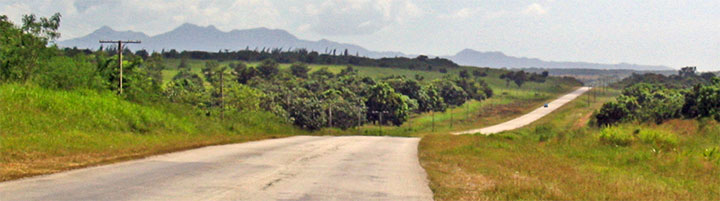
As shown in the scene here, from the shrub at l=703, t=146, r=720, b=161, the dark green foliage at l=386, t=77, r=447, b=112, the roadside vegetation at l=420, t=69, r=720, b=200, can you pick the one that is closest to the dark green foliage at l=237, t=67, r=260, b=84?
the dark green foliage at l=386, t=77, r=447, b=112

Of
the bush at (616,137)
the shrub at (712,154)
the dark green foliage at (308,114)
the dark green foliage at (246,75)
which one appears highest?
the dark green foliage at (246,75)

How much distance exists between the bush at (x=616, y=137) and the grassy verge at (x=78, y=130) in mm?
21141

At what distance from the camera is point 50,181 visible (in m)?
13.6

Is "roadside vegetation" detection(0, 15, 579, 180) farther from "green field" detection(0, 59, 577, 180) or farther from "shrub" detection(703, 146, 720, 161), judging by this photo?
"shrub" detection(703, 146, 720, 161)

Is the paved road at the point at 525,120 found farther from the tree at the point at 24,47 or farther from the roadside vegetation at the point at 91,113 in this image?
the tree at the point at 24,47

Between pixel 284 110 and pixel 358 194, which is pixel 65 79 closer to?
pixel 358 194

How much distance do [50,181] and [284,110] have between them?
73.6 metres

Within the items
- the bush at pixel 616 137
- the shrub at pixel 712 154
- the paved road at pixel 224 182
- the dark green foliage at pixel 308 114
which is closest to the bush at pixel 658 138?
the bush at pixel 616 137

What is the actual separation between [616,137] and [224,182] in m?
26.5

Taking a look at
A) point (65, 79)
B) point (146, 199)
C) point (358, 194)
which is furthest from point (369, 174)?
point (65, 79)

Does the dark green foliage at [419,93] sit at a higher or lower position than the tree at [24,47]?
lower

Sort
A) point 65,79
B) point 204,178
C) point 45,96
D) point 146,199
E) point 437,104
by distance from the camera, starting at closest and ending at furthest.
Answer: point 146,199
point 204,178
point 45,96
point 65,79
point 437,104

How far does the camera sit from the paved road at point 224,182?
12.0m

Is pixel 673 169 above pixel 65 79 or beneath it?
beneath
